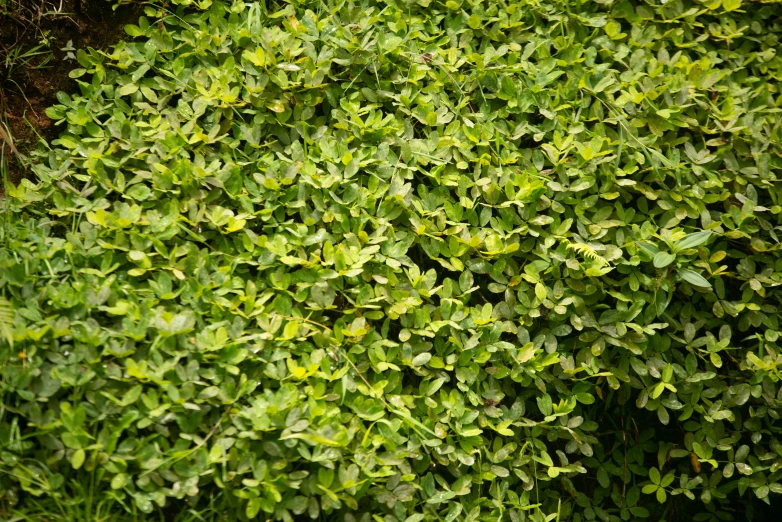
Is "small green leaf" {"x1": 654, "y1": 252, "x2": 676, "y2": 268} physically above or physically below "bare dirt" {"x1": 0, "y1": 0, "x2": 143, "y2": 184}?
below

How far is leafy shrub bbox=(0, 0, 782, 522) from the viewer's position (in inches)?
73.3

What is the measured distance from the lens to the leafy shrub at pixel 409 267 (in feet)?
6.11

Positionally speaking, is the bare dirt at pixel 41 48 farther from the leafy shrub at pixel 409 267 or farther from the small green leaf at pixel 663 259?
the small green leaf at pixel 663 259

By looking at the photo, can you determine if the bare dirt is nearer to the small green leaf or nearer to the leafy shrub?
the leafy shrub

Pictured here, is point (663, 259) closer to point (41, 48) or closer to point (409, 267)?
point (409, 267)

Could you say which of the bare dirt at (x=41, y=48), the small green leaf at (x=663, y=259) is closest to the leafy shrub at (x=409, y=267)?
the small green leaf at (x=663, y=259)

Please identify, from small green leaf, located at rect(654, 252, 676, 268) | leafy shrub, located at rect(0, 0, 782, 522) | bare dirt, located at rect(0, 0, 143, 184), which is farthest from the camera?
bare dirt, located at rect(0, 0, 143, 184)

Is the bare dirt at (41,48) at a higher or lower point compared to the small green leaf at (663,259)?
higher

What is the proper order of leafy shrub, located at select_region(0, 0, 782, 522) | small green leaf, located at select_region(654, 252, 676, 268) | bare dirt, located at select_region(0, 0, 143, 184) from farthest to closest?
bare dirt, located at select_region(0, 0, 143, 184)
small green leaf, located at select_region(654, 252, 676, 268)
leafy shrub, located at select_region(0, 0, 782, 522)

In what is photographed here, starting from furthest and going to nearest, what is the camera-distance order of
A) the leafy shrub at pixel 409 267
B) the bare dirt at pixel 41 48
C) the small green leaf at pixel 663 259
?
1. the bare dirt at pixel 41 48
2. the small green leaf at pixel 663 259
3. the leafy shrub at pixel 409 267

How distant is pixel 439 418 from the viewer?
209 cm

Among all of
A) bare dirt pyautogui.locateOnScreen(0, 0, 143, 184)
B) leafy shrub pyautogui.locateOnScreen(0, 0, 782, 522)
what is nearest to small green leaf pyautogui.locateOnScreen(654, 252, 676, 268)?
leafy shrub pyautogui.locateOnScreen(0, 0, 782, 522)

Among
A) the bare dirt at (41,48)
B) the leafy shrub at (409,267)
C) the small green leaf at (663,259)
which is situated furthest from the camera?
the bare dirt at (41,48)

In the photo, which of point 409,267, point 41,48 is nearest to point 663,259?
point 409,267
